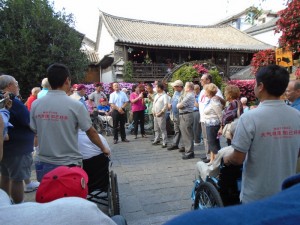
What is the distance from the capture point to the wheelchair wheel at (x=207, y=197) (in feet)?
8.36

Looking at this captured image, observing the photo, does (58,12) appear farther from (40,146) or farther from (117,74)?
(40,146)

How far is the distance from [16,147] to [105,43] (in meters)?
23.7

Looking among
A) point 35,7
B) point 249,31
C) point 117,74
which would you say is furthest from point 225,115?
point 249,31

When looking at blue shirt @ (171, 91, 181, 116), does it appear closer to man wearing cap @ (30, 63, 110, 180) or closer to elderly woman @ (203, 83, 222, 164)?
elderly woman @ (203, 83, 222, 164)

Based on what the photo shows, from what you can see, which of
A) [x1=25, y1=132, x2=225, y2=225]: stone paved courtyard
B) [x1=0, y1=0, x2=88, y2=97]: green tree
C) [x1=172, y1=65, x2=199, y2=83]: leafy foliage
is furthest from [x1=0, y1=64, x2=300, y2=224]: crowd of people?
[x1=0, y1=0, x2=88, y2=97]: green tree

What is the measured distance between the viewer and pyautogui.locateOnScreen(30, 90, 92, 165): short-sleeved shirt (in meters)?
2.56

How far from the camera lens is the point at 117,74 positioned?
64.2ft

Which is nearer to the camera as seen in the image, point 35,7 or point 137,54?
point 35,7

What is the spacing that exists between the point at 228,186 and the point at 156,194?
1676 millimetres

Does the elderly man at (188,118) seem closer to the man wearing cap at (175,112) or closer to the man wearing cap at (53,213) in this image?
the man wearing cap at (175,112)

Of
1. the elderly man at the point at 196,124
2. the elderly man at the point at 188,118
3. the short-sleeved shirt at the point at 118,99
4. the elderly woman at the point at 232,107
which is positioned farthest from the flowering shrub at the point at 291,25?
the short-sleeved shirt at the point at 118,99

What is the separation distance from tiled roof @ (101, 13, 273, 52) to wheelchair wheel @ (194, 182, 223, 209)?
717 inches

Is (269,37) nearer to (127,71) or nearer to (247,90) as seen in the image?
(247,90)

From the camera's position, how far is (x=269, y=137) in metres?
1.99
